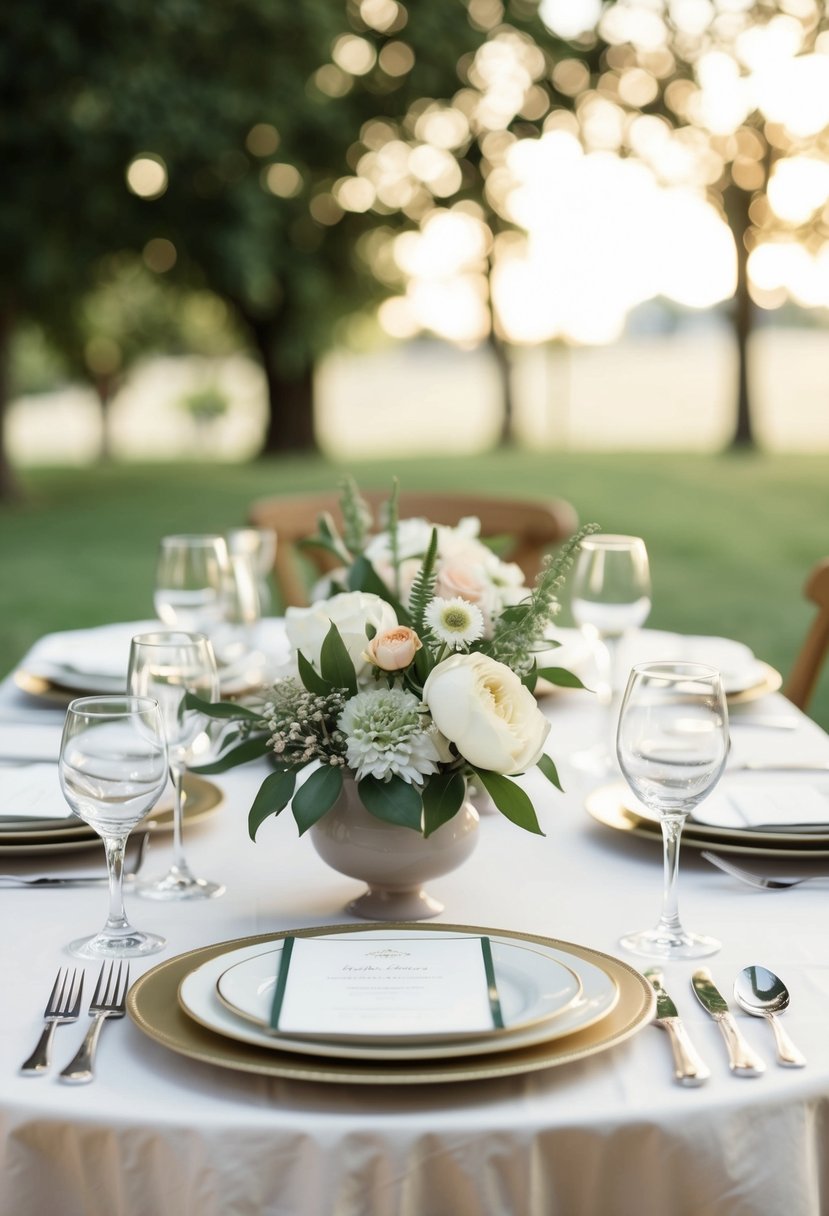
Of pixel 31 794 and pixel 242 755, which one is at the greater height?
pixel 242 755

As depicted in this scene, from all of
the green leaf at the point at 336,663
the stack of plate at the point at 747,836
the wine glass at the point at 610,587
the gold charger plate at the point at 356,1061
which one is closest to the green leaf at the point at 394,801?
the green leaf at the point at 336,663

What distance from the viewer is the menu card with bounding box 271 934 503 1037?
1.13m

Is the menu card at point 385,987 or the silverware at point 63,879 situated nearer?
the menu card at point 385,987

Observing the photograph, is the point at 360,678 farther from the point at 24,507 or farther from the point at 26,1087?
the point at 24,507

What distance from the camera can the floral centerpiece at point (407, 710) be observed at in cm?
133

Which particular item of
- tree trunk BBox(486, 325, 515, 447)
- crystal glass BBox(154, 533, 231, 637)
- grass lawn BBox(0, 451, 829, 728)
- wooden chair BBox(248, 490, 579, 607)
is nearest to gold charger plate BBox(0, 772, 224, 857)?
crystal glass BBox(154, 533, 231, 637)

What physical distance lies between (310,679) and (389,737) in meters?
0.12

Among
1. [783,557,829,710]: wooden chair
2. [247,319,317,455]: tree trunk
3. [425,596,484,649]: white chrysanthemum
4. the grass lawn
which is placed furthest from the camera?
[247,319,317,455]: tree trunk

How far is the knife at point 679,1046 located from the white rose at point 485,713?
0.25 m

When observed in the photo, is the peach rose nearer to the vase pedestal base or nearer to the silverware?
the vase pedestal base

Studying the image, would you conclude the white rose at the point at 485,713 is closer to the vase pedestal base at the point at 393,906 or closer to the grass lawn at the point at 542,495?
the vase pedestal base at the point at 393,906

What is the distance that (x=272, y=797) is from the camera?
1.41m

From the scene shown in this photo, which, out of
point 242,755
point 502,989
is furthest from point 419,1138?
point 242,755

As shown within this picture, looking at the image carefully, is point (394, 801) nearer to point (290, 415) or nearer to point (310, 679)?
point (310, 679)
